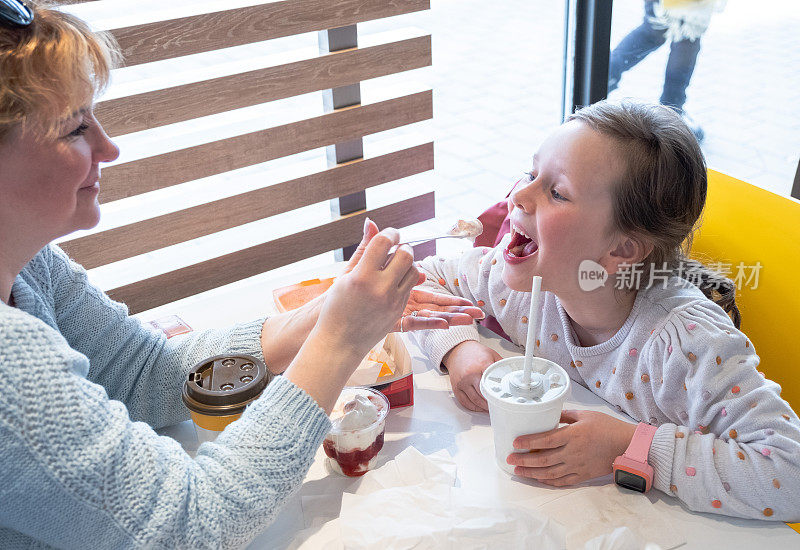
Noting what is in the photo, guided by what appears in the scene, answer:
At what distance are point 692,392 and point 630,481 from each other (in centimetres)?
18

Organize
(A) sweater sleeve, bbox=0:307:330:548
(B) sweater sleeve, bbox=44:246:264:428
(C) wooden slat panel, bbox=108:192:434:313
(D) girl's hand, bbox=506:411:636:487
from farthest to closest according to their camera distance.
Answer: (C) wooden slat panel, bbox=108:192:434:313
(B) sweater sleeve, bbox=44:246:264:428
(D) girl's hand, bbox=506:411:636:487
(A) sweater sleeve, bbox=0:307:330:548

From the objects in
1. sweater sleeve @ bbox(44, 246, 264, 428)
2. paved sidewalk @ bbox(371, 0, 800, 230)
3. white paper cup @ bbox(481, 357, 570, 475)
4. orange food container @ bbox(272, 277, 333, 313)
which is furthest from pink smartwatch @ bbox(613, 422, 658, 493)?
paved sidewalk @ bbox(371, 0, 800, 230)

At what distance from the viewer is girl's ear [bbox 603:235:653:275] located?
1.39 meters

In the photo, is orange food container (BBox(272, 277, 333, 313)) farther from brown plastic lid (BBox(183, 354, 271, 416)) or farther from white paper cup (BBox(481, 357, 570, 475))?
white paper cup (BBox(481, 357, 570, 475))

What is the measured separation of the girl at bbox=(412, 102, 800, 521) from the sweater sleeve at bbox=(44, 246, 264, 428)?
45 centimetres

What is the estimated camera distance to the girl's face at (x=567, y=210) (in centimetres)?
135

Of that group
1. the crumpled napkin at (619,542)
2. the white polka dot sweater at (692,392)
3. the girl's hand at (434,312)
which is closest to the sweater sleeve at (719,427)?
the white polka dot sweater at (692,392)

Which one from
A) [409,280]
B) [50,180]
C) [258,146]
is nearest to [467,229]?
[409,280]

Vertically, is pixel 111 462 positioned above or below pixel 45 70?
below

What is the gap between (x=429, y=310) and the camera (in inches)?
57.8

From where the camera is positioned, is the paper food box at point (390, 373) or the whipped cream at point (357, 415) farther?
the paper food box at point (390, 373)

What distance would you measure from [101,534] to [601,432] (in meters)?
0.71

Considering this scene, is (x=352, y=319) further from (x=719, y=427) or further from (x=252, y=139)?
(x=252, y=139)

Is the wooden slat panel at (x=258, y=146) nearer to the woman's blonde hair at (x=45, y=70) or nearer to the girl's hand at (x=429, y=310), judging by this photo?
the girl's hand at (x=429, y=310)
